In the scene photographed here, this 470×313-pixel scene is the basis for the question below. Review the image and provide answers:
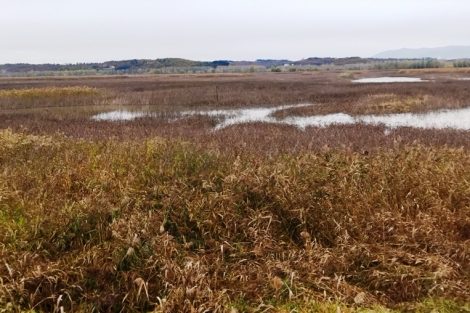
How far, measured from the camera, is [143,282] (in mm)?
4520

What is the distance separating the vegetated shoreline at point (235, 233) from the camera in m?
4.55

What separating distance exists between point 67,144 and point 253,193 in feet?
18.2

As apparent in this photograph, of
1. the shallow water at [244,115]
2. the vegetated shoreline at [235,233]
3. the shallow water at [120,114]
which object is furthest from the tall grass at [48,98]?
the vegetated shoreline at [235,233]

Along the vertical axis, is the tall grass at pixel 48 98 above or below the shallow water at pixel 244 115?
above

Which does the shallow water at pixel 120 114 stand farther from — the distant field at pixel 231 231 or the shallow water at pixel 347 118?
the distant field at pixel 231 231

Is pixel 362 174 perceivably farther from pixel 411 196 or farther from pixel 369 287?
pixel 369 287

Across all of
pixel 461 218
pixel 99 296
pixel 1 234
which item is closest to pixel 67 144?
pixel 1 234

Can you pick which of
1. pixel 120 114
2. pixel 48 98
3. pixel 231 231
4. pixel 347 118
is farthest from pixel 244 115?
pixel 231 231

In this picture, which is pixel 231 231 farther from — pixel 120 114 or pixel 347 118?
pixel 120 114

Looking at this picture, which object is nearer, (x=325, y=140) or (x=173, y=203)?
(x=173, y=203)

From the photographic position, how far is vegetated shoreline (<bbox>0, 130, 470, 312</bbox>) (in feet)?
14.9

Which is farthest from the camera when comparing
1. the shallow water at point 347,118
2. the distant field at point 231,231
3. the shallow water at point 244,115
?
the shallow water at point 244,115

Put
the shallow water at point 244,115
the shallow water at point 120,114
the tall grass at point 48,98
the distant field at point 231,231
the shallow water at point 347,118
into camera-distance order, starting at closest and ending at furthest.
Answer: the distant field at point 231,231
the shallow water at point 347,118
the shallow water at point 244,115
the shallow water at point 120,114
the tall grass at point 48,98

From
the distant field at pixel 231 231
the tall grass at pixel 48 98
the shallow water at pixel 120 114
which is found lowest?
the distant field at pixel 231 231
